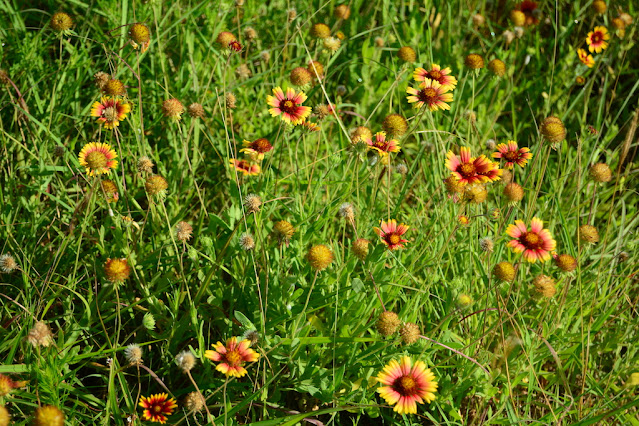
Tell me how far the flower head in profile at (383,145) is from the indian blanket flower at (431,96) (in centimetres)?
15

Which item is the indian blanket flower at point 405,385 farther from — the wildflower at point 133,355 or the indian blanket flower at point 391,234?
the wildflower at point 133,355

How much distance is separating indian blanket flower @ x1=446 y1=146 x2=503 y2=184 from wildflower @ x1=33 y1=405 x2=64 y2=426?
1.27 meters

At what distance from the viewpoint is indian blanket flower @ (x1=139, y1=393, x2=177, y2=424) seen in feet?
5.67

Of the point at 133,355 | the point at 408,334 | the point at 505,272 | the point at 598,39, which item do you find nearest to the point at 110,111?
the point at 133,355

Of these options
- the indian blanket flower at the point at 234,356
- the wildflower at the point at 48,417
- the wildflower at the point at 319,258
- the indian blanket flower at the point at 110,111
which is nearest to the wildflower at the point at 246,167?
the indian blanket flower at the point at 110,111

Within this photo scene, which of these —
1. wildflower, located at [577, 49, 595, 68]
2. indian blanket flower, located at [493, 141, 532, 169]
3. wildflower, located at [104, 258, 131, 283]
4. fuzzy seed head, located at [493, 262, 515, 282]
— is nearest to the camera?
wildflower, located at [104, 258, 131, 283]

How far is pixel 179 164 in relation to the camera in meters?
2.50

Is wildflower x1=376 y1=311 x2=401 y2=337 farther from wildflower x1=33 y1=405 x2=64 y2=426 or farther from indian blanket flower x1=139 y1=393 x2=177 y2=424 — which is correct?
wildflower x1=33 y1=405 x2=64 y2=426

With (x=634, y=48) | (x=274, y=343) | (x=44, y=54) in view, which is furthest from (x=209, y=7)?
(x=634, y=48)

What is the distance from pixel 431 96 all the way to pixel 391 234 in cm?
49

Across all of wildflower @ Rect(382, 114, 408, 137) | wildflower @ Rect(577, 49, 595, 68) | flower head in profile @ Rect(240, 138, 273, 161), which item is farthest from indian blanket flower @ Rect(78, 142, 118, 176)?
wildflower @ Rect(577, 49, 595, 68)

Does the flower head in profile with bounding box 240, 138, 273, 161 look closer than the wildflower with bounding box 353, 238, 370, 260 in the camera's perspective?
No

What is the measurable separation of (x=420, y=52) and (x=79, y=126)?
1.89 meters

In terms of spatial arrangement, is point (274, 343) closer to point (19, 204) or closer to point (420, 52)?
point (19, 204)
